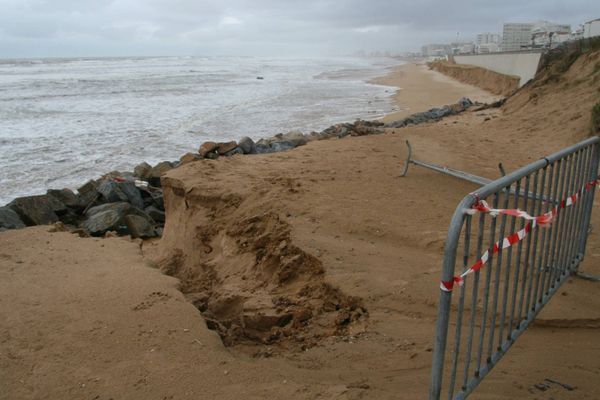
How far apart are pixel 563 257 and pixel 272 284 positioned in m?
2.56

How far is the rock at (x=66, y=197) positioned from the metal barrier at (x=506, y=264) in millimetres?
7440

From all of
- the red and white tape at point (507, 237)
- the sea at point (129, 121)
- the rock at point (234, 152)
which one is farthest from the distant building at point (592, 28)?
the red and white tape at point (507, 237)

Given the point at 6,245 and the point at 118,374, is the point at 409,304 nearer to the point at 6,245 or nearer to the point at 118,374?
the point at 118,374

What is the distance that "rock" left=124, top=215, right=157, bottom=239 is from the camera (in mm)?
8438

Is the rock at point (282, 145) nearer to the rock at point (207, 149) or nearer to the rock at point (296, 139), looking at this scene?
the rock at point (296, 139)

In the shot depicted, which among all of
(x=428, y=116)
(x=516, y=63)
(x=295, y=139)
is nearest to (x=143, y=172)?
(x=295, y=139)

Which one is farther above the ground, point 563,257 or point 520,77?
point 520,77

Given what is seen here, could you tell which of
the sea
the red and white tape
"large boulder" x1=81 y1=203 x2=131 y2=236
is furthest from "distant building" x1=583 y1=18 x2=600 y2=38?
the red and white tape

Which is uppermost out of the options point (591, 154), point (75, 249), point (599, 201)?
point (591, 154)

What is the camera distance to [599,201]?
22.0 feet

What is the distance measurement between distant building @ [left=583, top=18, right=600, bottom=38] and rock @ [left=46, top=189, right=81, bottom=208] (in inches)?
852

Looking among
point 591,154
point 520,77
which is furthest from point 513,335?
point 520,77

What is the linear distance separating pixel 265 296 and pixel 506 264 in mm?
2201

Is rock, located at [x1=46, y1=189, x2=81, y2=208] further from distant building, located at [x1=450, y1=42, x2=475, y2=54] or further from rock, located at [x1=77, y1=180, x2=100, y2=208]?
distant building, located at [x1=450, y1=42, x2=475, y2=54]
